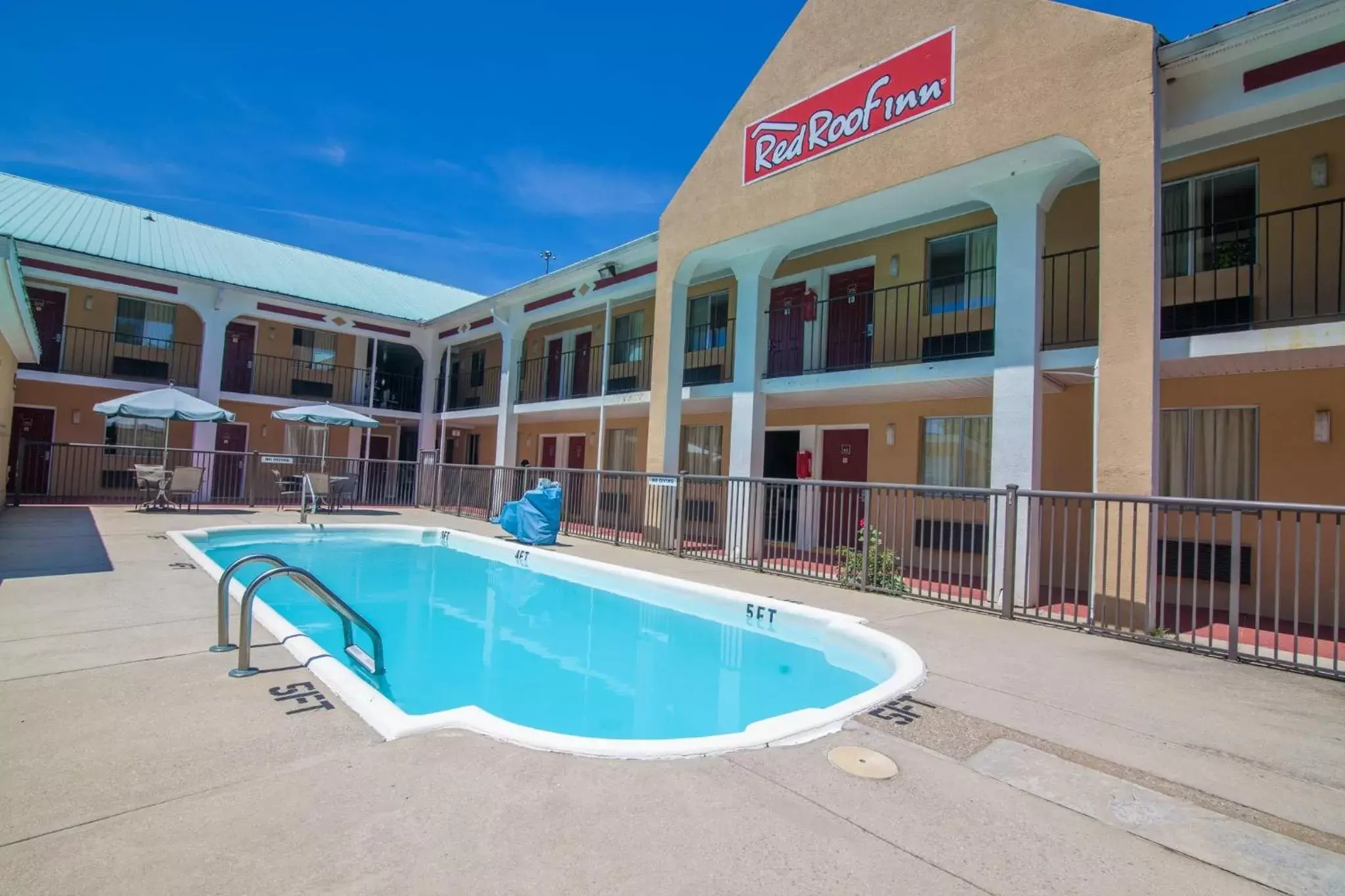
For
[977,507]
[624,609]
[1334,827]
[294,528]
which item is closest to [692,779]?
[1334,827]

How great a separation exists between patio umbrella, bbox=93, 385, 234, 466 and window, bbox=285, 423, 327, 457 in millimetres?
3886

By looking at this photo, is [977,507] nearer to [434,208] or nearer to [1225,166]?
[1225,166]

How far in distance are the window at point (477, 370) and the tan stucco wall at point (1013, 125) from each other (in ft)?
43.5

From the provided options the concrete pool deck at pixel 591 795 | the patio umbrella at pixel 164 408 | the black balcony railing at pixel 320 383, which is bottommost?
the concrete pool deck at pixel 591 795

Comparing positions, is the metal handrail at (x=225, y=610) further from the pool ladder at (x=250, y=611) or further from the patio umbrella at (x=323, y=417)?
the patio umbrella at (x=323, y=417)

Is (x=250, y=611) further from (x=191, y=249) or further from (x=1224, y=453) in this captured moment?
(x=191, y=249)

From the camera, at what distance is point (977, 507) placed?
10.4 m

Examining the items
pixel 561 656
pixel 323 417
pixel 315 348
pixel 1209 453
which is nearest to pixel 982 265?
pixel 1209 453

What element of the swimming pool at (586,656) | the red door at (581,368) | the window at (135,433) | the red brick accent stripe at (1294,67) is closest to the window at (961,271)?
the red brick accent stripe at (1294,67)

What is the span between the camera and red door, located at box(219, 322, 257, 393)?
2073 centimetres

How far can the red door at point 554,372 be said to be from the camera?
19.9 metres

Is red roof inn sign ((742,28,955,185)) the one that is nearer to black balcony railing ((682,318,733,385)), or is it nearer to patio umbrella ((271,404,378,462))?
black balcony railing ((682,318,733,385))

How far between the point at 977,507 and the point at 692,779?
8867mm

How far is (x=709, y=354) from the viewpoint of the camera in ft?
51.0
